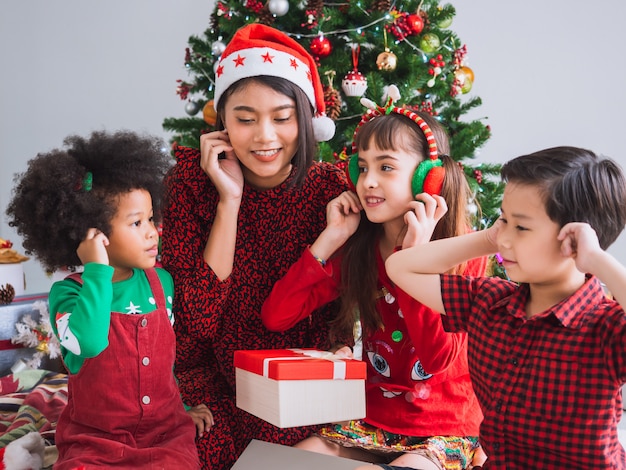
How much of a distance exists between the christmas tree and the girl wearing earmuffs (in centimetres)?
79

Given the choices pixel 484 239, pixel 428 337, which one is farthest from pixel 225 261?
pixel 484 239

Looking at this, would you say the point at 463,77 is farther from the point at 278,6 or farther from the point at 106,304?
the point at 106,304

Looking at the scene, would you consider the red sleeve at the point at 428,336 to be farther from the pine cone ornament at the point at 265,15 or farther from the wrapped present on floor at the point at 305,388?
the pine cone ornament at the point at 265,15

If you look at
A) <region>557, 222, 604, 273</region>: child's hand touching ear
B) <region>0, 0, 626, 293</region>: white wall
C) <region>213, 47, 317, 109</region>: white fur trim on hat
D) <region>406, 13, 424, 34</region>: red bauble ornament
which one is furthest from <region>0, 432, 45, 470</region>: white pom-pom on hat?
<region>0, 0, 626, 293</region>: white wall

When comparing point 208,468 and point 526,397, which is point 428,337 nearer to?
point 526,397

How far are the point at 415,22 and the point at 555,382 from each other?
1.70 m

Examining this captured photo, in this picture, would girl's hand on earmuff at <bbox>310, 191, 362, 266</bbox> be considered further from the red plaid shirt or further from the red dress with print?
the red plaid shirt

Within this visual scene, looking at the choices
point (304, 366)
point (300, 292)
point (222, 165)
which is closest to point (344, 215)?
point (300, 292)

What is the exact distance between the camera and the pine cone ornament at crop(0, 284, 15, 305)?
2.42m

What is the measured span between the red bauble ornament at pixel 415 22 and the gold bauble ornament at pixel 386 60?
13cm

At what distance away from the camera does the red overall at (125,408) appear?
1335 millimetres

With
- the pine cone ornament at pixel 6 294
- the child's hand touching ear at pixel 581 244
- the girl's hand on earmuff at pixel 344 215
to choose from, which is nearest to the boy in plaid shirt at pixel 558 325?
the child's hand touching ear at pixel 581 244

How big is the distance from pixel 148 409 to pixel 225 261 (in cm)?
45

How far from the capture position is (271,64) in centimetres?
165
